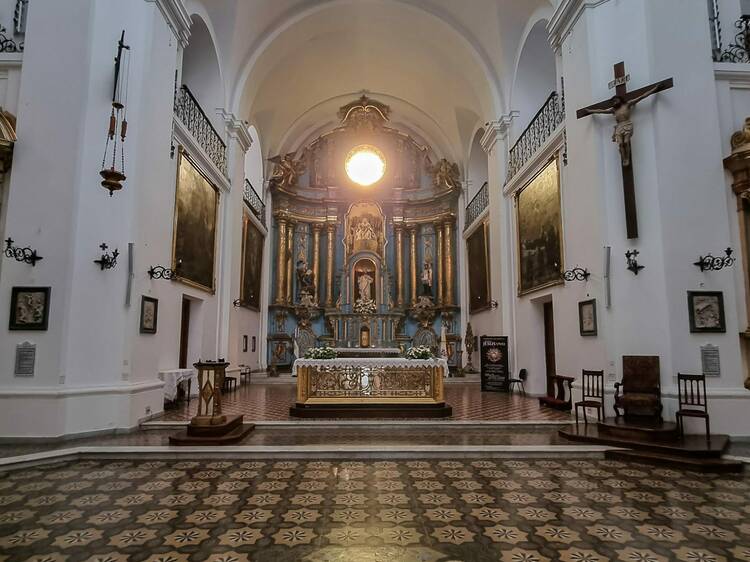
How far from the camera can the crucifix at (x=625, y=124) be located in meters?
6.49

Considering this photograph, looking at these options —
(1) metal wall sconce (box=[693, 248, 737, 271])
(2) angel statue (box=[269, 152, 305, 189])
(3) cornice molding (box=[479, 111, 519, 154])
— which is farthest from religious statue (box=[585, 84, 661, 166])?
(2) angel statue (box=[269, 152, 305, 189])

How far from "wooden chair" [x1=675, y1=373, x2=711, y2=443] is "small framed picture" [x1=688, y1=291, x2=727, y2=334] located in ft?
2.34

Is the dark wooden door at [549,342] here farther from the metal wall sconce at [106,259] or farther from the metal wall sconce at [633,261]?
the metal wall sconce at [106,259]

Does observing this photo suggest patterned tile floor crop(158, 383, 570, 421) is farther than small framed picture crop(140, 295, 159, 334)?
Yes

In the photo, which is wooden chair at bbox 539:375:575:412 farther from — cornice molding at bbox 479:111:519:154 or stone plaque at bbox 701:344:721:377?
cornice molding at bbox 479:111:519:154

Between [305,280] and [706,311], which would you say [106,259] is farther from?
[305,280]

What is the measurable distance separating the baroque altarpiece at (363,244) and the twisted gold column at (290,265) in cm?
4

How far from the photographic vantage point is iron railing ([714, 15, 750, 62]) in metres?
6.96

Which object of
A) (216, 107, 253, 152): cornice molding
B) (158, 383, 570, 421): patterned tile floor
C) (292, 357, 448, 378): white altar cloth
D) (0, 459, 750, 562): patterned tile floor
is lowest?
(0, 459, 750, 562): patterned tile floor

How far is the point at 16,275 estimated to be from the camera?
5.90 meters

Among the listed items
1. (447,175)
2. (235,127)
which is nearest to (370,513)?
(235,127)

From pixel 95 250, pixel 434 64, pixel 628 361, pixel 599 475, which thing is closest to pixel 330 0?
pixel 434 64

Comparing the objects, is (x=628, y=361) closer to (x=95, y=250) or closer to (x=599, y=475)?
(x=599, y=475)

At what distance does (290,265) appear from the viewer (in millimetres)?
17438
